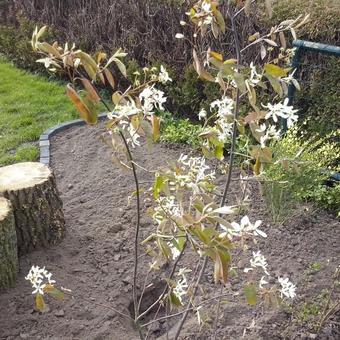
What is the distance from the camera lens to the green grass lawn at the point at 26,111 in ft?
18.6

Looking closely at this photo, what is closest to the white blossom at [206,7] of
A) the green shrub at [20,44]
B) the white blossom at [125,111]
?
the white blossom at [125,111]

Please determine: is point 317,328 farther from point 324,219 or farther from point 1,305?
point 1,305

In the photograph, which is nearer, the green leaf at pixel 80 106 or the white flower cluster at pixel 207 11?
the green leaf at pixel 80 106

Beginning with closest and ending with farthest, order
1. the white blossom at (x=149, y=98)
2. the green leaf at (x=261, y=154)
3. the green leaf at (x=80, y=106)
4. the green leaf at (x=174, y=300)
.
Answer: the green leaf at (x=80, y=106)
the white blossom at (x=149, y=98)
the green leaf at (x=261, y=154)
the green leaf at (x=174, y=300)

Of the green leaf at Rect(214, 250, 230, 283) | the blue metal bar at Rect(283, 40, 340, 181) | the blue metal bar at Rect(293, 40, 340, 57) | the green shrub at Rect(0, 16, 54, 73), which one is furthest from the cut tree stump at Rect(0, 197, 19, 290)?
the green shrub at Rect(0, 16, 54, 73)

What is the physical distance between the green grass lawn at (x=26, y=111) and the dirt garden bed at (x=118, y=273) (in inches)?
36.2

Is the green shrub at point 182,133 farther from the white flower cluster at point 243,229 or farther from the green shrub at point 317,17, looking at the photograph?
the white flower cluster at point 243,229

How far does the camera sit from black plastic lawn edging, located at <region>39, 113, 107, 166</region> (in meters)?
5.30

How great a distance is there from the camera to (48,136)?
227 inches

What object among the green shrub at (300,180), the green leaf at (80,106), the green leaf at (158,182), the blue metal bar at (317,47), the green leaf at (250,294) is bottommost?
the green shrub at (300,180)

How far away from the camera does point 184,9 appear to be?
6.07m

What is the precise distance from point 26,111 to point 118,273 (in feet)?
11.6

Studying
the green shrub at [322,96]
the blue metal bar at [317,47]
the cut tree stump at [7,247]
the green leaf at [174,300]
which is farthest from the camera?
the green shrub at [322,96]

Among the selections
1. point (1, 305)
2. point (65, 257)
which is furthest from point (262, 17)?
point (1, 305)
